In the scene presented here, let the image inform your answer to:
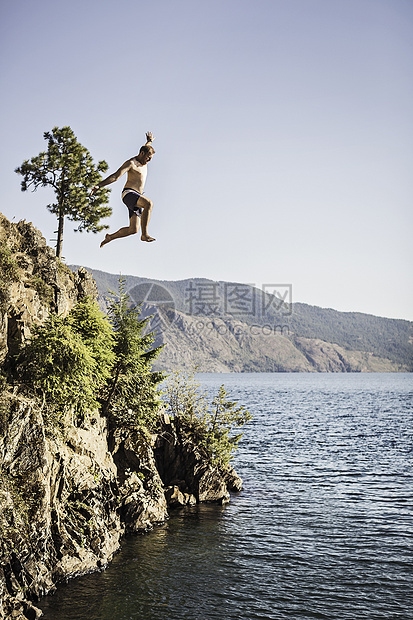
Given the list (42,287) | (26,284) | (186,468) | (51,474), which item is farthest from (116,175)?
(186,468)

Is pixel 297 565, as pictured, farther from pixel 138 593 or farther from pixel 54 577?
pixel 54 577

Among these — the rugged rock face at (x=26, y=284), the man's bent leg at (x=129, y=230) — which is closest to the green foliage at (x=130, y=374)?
the rugged rock face at (x=26, y=284)

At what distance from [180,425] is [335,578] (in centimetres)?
1723

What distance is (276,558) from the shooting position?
26172 mm

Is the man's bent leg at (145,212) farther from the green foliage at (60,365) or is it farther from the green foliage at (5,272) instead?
the green foliage at (5,272)

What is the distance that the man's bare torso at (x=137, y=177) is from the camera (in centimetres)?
805

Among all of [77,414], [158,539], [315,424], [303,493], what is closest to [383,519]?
[303,493]

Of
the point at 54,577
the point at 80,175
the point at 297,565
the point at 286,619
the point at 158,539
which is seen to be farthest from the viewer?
the point at 80,175

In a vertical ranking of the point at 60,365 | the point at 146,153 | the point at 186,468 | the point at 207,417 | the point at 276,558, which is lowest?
the point at 276,558

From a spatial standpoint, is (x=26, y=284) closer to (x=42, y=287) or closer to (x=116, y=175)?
(x=42, y=287)

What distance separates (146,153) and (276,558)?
966 inches

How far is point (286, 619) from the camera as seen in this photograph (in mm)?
19922

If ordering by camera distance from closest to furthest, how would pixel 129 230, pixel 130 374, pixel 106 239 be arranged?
pixel 129 230, pixel 106 239, pixel 130 374

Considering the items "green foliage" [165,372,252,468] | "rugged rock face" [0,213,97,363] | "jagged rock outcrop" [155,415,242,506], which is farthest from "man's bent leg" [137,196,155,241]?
"green foliage" [165,372,252,468]
